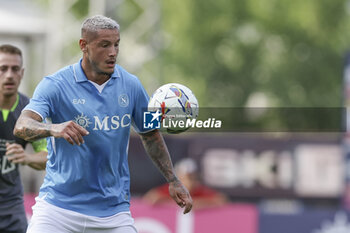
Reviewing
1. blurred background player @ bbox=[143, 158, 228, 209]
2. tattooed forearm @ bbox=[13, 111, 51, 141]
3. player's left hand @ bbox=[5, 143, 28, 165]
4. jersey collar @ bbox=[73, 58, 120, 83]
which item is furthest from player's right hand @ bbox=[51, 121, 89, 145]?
blurred background player @ bbox=[143, 158, 228, 209]

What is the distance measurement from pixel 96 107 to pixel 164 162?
0.78m

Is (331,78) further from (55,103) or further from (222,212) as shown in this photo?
(55,103)

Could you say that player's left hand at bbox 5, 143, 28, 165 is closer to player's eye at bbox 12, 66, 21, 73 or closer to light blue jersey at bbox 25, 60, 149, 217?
player's eye at bbox 12, 66, 21, 73

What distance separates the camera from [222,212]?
42.0ft

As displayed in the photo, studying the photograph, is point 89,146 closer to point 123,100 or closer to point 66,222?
point 123,100

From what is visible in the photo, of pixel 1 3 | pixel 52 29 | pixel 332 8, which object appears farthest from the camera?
pixel 332 8

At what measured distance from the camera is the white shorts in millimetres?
6238

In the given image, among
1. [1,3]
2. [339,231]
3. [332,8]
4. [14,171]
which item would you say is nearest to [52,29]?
[1,3]

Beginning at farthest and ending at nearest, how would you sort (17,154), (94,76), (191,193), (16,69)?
1. (191,193)
2. (16,69)
3. (17,154)
4. (94,76)

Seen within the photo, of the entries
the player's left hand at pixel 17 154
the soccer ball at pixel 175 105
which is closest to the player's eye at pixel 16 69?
the player's left hand at pixel 17 154

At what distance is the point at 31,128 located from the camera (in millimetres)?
5855

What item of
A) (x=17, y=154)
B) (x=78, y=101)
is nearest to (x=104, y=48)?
(x=78, y=101)

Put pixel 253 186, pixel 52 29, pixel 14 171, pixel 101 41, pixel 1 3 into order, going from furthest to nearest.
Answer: pixel 1 3 → pixel 52 29 → pixel 253 186 → pixel 14 171 → pixel 101 41

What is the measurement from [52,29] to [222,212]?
8.84 metres
